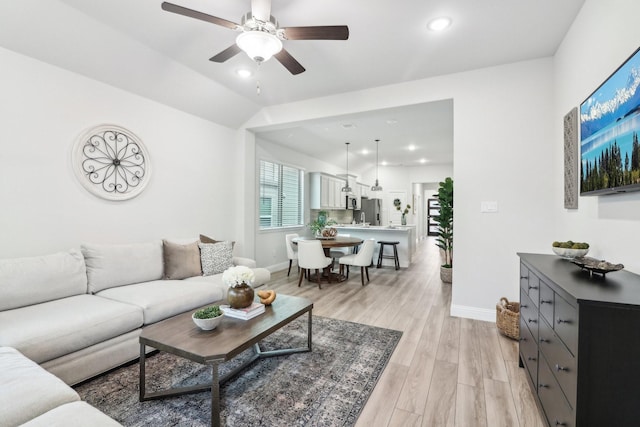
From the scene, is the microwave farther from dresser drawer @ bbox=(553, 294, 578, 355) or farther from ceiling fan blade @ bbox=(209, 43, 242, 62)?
dresser drawer @ bbox=(553, 294, 578, 355)

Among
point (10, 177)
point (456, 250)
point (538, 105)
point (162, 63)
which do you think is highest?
point (162, 63)

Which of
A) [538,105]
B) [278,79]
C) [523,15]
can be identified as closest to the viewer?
[523,15]

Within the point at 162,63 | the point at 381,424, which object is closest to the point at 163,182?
the point at 162,63

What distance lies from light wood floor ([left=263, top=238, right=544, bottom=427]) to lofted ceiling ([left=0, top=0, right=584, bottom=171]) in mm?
2679

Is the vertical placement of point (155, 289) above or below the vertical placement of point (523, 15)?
below

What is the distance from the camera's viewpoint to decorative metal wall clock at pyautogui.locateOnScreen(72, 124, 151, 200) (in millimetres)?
3045

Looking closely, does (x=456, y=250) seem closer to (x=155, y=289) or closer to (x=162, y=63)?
(x=155, y=289)

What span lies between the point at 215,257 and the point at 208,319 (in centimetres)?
186

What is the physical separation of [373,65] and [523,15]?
1.42 meters

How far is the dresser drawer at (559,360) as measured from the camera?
121 cm

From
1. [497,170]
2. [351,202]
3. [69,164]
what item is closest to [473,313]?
[497,170]

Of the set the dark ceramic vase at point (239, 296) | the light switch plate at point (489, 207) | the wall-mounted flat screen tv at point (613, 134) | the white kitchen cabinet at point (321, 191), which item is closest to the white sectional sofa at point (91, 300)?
the dark ceramic vase at point (239, 296)

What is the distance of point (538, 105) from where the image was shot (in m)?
3.17

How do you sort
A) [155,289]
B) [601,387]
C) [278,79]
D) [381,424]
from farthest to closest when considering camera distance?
[278,79]
[155,289]
[381,424]
[601,387]
